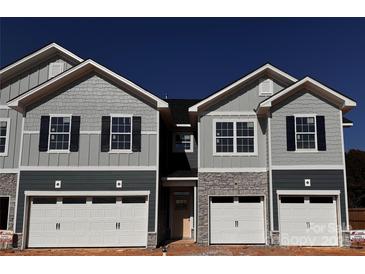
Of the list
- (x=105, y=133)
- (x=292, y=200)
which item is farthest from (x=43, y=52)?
(x=292, y=200)

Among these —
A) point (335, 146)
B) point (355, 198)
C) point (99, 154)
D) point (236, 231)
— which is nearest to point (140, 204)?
point (99, 154)

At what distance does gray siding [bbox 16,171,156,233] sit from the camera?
Answer: 565 inches

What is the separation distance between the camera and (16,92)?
643 inches

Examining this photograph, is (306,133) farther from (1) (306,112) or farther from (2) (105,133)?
(2) (105,133)

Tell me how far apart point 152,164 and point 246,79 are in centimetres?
539

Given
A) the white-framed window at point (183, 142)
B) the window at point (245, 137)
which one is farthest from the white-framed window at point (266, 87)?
the white-framed window at point (183, 142)

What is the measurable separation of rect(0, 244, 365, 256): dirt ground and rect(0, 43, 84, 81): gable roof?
7816mm

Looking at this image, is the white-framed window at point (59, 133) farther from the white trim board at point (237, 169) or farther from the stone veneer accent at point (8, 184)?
the white trim board at point (237, 169)

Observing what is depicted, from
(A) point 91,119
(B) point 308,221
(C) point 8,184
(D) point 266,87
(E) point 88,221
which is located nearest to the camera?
(B) point 308,221

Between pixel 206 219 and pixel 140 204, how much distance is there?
275 centimetres

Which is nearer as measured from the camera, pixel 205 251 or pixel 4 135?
pixel 205 251

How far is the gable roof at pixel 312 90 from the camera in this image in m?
14.4

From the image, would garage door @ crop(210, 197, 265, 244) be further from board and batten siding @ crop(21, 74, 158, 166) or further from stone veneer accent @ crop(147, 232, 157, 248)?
board and batten siding @ crop(21, 74, 158, 166)

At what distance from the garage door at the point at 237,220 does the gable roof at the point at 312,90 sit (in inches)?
155
